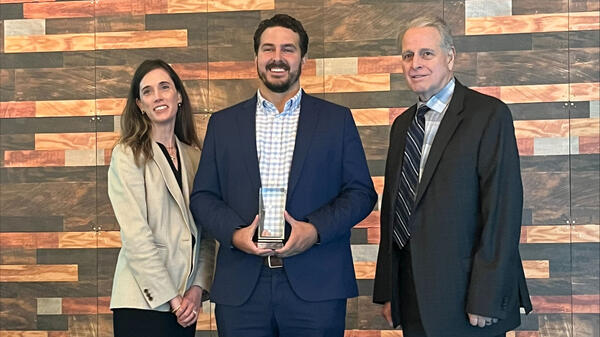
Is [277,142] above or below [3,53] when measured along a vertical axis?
below

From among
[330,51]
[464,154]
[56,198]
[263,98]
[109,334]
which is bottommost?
[109,334]

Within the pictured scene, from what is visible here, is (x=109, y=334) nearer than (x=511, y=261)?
No

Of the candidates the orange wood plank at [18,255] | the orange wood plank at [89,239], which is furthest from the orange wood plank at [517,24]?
the orange wood plank at [18,255]

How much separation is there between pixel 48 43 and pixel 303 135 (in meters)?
2.47

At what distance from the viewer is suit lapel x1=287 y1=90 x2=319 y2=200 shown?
3.12 m

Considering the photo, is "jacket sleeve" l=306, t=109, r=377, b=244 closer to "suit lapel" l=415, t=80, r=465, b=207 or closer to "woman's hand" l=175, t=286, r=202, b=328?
"suit lapel" l=415, t=80, r=465, b=207

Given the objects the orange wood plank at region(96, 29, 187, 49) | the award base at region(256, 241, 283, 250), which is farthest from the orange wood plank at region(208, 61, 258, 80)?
the award base at region(256, 241, 283, 250)

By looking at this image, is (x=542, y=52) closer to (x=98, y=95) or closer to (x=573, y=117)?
(x=573, y=117)

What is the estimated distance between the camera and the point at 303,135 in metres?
3.19

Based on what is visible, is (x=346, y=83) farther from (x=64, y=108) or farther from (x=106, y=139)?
(x=64, y=108)

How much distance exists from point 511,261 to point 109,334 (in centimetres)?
297

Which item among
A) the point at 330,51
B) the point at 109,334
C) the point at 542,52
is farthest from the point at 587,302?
the point at 109,334

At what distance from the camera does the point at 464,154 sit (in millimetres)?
2846

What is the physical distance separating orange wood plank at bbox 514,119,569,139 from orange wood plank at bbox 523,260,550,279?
715mm
